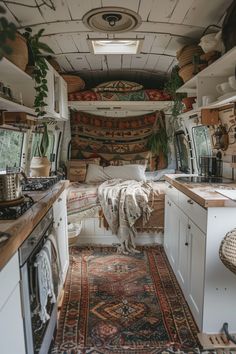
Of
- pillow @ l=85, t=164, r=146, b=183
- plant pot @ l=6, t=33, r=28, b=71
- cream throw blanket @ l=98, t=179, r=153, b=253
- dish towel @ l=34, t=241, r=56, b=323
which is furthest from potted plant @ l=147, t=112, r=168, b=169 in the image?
dish towel @ l=34, t=241, r=56, b=323

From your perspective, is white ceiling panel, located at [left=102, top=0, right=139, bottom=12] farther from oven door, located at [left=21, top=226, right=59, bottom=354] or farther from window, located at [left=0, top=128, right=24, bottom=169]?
oven door, located at [left=21, top=226, right=59, bottom=354]

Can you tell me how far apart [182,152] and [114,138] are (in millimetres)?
1088

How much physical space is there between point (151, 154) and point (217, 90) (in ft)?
6.84

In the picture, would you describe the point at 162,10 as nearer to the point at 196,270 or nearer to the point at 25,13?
the point at 25,13

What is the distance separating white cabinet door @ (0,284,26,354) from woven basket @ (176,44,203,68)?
7.45 feet

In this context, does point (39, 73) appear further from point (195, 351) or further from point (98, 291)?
point (195, 351)

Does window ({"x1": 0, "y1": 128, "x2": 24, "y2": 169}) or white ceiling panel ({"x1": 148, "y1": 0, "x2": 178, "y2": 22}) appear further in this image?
window ({"x1": 0, "y1": 128, "x2": 24, "y2": 169})

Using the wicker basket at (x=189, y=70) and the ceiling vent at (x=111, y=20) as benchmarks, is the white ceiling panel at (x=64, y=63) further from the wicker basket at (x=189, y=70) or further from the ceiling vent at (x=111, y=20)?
the wicker basket at (x=189, y=70)

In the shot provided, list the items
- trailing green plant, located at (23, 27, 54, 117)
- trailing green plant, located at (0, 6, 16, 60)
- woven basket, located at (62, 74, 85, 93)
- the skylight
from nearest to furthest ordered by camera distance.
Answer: trailing green plant, located at (0, 6, 16, 60) → trailing green plant, located at (23, 27, 54, 117) → the skylight → woven basket, located at (62, 74, 85, 93)

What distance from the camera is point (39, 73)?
84.5 inches

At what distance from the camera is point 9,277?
0.99 meters

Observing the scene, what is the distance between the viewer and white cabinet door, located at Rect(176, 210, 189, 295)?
6.98 feet

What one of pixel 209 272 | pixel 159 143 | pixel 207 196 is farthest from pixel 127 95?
pixel 209 272

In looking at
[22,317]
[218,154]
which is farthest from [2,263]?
[218,154]
